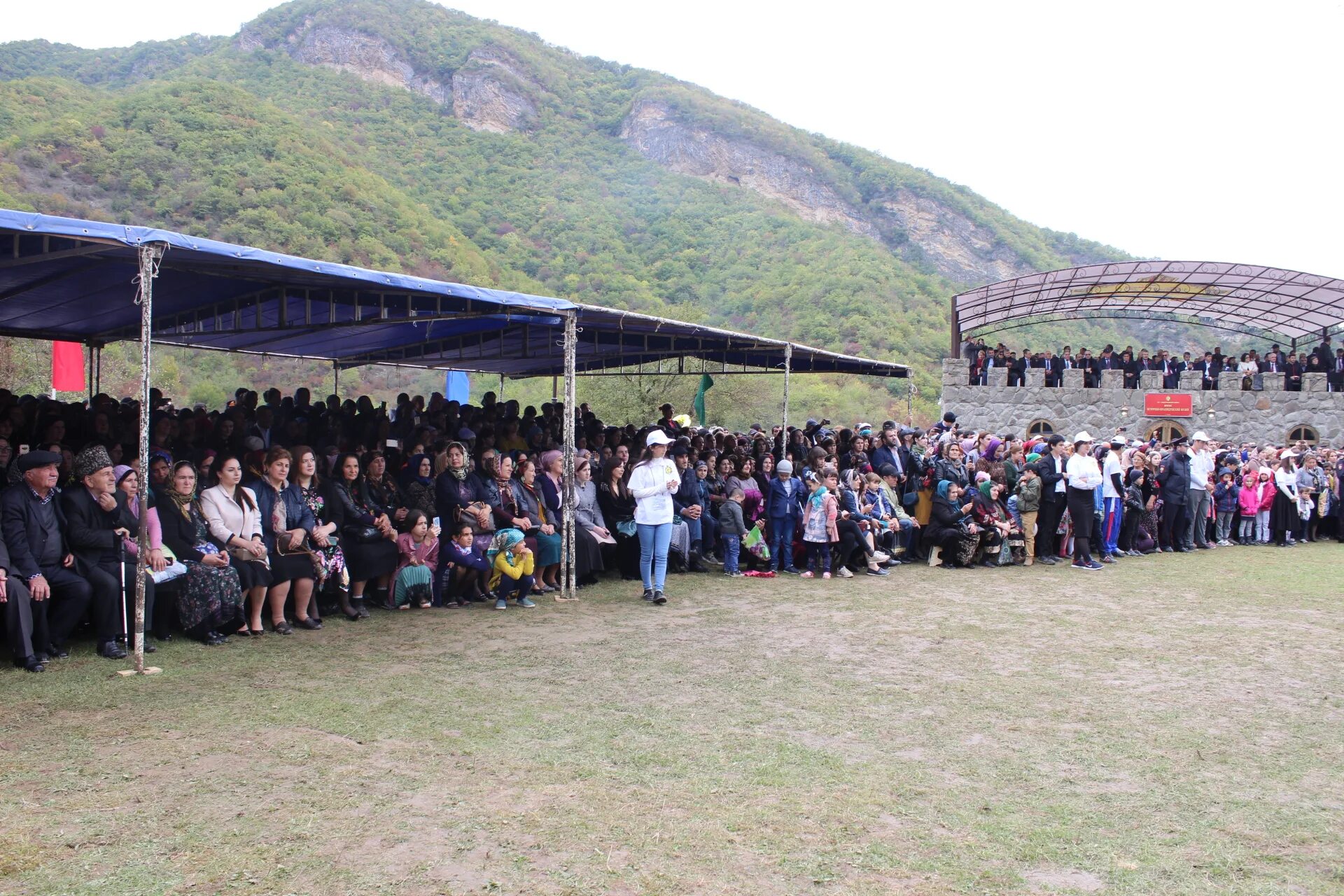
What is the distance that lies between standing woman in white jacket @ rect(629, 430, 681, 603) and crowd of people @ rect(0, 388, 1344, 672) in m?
0.02

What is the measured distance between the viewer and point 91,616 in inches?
249

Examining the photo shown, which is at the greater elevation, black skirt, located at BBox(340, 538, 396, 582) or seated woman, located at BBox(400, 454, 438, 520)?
seated woman, located at BBox(400, 454, 438, 520)

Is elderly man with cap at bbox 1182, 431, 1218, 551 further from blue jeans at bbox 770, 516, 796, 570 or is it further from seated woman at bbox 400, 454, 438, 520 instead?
seated woman at bbox 400, 454, 438, 520

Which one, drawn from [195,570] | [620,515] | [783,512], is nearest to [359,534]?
[195,570]

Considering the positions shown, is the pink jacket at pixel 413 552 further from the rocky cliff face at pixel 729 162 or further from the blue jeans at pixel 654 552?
the rocky cliff face at pixel 729 162

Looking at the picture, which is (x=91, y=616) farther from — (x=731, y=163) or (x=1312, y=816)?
(x=731, y=163)

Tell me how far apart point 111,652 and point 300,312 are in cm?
674

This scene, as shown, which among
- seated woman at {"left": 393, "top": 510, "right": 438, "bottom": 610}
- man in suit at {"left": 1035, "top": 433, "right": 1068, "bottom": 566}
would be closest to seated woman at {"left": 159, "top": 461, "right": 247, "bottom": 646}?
seated woman at {"left": 393, "top": 510, "right": 438, "bottom": 610}

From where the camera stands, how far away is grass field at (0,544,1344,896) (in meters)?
3.40

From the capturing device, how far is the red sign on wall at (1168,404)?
2453 cm

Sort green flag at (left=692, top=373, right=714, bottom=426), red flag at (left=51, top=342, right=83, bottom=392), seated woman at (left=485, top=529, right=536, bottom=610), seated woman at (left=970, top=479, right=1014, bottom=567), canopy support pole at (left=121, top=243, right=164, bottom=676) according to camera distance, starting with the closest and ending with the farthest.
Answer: canopy support pole at (left=121, top=243, right=164, bottom=676) → seated woman at (left=485, top=529, right=536, bottom=610) → seated woman at (left=970, top=479, right=1014, bottom=567) → red flag at (left=51, top=342, right=83, bottom=392) → green flag at (left=692, top=373, right=714, bottom=426)

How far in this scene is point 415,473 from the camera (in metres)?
8.41

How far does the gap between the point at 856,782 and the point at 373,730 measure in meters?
2.28

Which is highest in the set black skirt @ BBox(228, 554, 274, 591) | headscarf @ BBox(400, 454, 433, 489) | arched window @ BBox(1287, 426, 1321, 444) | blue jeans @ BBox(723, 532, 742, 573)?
arched window @ BBox(1287, 426, 1321, 444)
